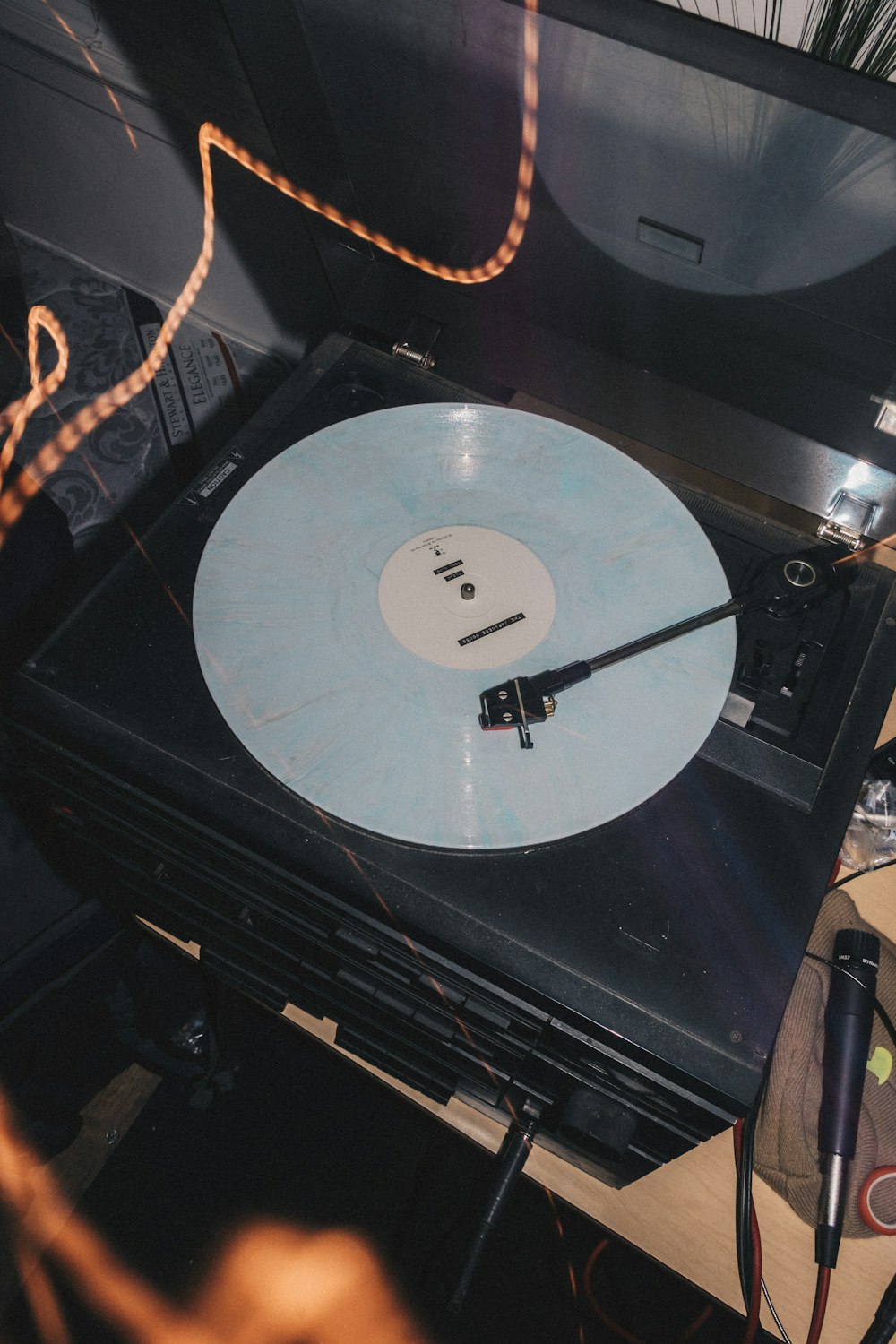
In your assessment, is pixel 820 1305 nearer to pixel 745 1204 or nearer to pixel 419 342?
pixel 745 1204

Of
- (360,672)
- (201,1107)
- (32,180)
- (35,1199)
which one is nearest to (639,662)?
(360,672)

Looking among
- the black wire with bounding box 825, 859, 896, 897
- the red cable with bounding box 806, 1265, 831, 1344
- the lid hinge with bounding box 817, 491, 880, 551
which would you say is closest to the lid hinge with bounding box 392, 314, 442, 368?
the lid hinge with bounding box 817, 491, 880, 551

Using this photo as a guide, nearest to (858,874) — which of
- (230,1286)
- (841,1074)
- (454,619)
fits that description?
(841,1074)

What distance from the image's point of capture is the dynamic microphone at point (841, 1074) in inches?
24.2

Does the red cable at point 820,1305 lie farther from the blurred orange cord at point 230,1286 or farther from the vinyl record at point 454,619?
the blurred orange cord at point 230,1286

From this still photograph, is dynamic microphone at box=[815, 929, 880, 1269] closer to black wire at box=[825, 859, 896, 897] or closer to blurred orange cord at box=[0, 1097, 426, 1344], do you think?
black wire at box=[825, 859, 896, 897]

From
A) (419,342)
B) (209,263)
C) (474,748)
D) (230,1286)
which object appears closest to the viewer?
(474,748)

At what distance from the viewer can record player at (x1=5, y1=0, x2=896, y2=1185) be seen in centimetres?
52

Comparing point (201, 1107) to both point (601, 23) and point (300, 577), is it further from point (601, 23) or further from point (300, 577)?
point (601, 23)

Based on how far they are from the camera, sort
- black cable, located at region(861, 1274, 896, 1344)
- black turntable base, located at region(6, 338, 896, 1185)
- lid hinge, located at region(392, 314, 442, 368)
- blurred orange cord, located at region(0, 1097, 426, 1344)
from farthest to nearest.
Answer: blurred orange cord, located at region(0, 1097, 426, 1344) < lid hinge, located at region(392, 314, 442, 368) < black cable, located at region(861, 1274, 896, 1344) < black turntable base, located at region(6, 338, 896, 1185)

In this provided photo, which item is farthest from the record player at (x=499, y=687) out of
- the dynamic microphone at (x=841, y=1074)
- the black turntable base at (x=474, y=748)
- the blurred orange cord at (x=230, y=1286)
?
the blurred orange cord at (x=230, y=1286)

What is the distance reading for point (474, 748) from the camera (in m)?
0.58

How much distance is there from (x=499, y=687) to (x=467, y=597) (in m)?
0.09

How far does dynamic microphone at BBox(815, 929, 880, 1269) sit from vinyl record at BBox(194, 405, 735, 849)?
0.24 meters
